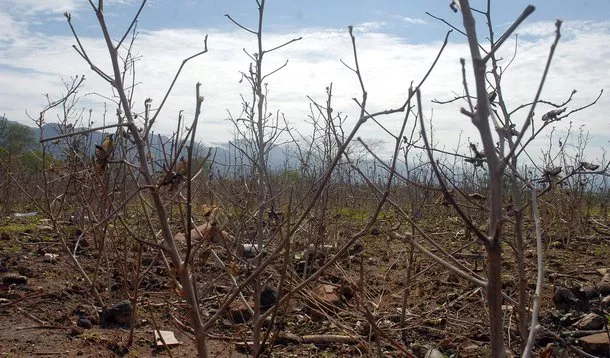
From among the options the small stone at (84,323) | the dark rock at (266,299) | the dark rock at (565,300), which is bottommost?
the small stone at (84,323)

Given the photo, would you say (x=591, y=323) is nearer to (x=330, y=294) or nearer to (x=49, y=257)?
(x=330, y=294)

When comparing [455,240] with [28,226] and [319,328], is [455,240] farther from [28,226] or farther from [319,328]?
[28,226]

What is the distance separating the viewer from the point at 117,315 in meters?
4.02

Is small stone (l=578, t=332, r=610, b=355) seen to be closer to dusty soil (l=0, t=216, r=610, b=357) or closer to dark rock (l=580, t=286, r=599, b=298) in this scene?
dusty soil (l=0, t=216, r=610, b=357)

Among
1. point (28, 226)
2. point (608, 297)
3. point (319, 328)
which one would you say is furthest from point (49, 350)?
point (28, 226)

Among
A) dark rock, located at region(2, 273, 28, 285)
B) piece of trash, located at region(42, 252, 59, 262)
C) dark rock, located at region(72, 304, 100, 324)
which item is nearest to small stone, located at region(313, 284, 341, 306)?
dark rock, located at region(72, 304, 100, 324)

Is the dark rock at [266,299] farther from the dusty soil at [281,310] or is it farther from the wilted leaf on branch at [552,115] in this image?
the wilted leaf on branch at [552,115]

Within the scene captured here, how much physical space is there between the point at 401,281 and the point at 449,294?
59 centimetres

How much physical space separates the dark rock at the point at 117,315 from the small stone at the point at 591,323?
3035 mm

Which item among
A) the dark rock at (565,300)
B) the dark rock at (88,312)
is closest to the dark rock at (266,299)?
the dark rock at (88,312)

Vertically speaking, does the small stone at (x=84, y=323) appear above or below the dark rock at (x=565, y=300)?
below

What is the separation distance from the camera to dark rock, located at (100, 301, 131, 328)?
4004 millimetres

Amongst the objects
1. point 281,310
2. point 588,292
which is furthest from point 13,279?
point 588,292

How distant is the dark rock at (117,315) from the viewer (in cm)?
400
